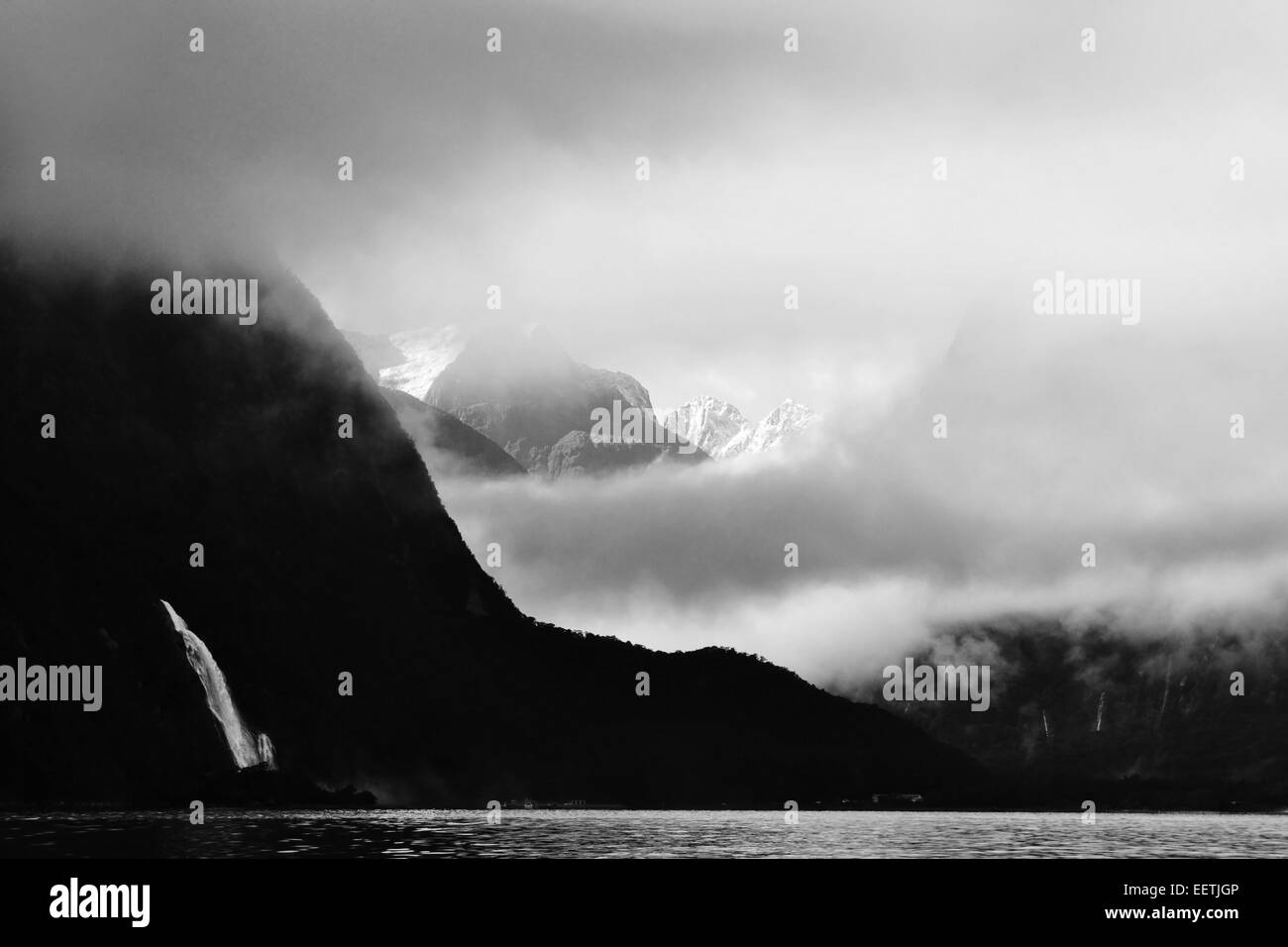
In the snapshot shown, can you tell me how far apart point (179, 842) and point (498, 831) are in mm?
60934
